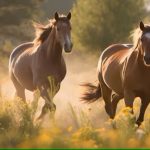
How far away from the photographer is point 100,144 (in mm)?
6727

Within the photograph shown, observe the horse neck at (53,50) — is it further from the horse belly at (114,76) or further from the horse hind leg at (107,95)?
the horse hind leg at (107,95)

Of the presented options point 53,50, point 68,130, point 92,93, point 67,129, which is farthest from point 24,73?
point 68,130

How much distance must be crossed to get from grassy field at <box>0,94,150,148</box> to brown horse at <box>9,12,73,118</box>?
193cm

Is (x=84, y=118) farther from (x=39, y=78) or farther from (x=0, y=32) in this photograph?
(x=0, y=32)

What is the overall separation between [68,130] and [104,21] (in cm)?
2671

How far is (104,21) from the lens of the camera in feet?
109

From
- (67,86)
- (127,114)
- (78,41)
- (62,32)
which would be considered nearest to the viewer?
(127,114)

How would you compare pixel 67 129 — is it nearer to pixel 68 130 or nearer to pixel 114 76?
pixel 68 130

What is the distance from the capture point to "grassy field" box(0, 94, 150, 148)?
5.52 m

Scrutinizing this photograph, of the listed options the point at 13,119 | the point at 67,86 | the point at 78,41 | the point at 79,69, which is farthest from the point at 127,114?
the point at 79,69

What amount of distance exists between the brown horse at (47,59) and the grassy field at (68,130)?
1.93m

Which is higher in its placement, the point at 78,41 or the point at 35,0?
the point at 35,0

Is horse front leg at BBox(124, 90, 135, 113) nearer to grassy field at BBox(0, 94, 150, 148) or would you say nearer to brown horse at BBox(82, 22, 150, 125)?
brown horse at BBox(82, 22, 150, 125)

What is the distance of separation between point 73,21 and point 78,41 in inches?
48.9
